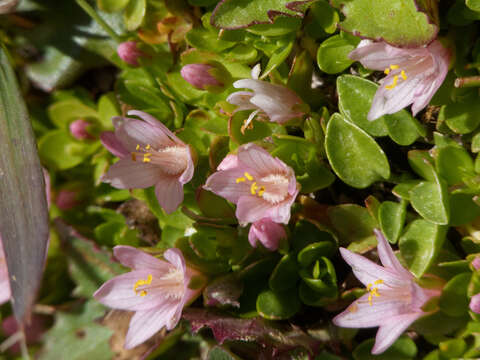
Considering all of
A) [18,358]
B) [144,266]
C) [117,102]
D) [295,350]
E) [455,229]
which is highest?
[117,102]

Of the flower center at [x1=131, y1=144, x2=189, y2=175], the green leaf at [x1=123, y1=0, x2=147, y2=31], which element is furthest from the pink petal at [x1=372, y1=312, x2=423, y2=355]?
the green leaf at [x1=123, y1=0, x2=147, y2=31]

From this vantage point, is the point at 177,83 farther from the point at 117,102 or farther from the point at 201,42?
the point at 117,102

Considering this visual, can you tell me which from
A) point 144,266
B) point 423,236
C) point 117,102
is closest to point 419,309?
point 423,236

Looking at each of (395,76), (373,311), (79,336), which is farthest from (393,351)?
(79,336)

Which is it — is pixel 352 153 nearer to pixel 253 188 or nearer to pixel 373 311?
pixel 253 188

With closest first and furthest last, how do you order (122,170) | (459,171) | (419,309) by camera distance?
(419,309)
(459,171)
(122,170)

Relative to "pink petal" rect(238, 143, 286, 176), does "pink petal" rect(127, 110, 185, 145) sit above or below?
above

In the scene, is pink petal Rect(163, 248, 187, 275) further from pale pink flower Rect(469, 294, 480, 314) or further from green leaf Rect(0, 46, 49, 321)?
pale pink flower Rect(469, 294, 480, 314)

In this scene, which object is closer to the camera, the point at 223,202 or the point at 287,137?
the point at 287,137
